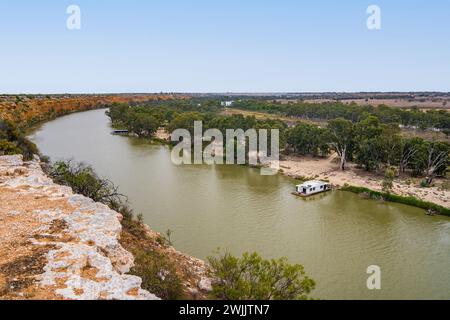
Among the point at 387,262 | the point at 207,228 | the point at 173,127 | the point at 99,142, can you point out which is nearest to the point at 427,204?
the point at 387,262

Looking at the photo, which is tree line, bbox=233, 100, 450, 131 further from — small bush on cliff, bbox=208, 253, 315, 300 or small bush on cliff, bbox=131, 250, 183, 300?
small bush on cliff, bbox=131, 250, 183, 300

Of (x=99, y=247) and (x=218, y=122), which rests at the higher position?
(x=218, y=122)

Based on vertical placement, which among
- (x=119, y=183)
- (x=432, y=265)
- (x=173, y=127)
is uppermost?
(x=173, y=127)

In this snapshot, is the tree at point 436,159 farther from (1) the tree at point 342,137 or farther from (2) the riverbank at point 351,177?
(1) the tree at point 342,137

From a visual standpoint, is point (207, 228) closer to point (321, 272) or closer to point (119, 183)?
point (321, 272)

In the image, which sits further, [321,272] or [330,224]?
[330,224]

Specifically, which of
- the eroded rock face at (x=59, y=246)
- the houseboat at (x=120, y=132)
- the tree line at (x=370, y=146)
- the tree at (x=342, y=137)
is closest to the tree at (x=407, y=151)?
the tree line at (x=370, y=146)

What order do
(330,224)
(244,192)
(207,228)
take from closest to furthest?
1. (207,228)
2. (330,224)
3. (244,192)
